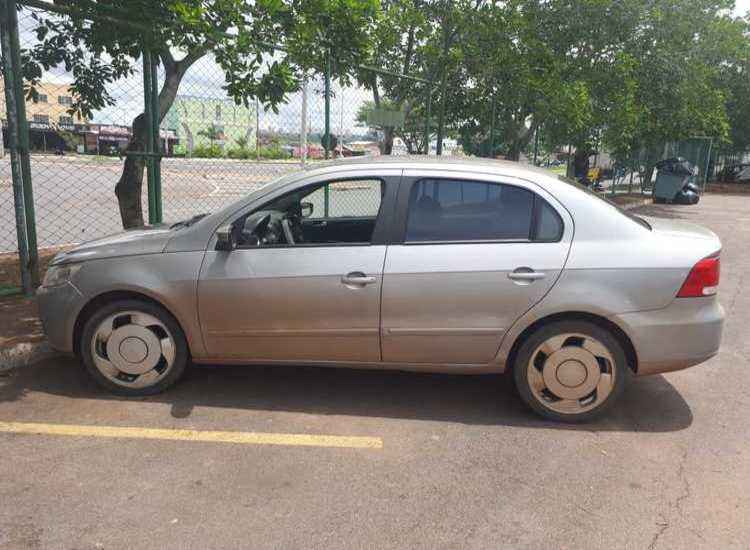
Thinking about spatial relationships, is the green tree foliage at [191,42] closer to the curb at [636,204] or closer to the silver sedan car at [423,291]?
the silver sedan car at [423,291]

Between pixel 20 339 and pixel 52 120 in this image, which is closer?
pixel 20 339

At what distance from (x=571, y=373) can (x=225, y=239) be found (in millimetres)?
2361

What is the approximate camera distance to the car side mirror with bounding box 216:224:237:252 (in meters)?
3.98

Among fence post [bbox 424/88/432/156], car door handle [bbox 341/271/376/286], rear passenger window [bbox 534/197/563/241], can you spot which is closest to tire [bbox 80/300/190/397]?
car door handle [bbox 341/271/376/286]

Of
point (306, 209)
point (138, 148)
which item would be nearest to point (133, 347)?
point (306, 209)

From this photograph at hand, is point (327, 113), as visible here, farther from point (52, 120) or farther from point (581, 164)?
point (581, 164)

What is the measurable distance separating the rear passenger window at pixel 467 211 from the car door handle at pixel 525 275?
24 centimetres

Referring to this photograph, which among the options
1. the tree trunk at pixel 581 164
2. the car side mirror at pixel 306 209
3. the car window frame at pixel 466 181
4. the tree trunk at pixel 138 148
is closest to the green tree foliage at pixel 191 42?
the tree trunk at pixel 138 148

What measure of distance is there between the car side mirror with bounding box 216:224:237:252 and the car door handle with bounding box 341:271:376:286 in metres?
0.77

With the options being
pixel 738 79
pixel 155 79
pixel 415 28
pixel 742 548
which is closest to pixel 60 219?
pixel 155 79

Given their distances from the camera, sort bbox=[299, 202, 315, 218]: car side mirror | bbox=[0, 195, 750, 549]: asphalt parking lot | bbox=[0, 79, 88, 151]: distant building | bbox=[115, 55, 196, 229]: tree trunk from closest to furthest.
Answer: bbox=[0, 195, 750, 549]: asphalt parking lot, bbox=[299, 202, 315, 218]: car side mirror, bbox=[0, 79, 88, 151]: distant building, bbox=[115, 55, 196, 229]: tree trunk

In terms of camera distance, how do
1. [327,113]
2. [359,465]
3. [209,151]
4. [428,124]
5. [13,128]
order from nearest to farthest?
[359,465] → [13,128] → [327,113] → [428,124] → [209,151]

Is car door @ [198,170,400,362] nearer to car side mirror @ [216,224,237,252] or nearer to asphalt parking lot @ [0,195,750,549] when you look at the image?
car side mirror @ [216,224,237,252]

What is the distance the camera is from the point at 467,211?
398 centimetres
